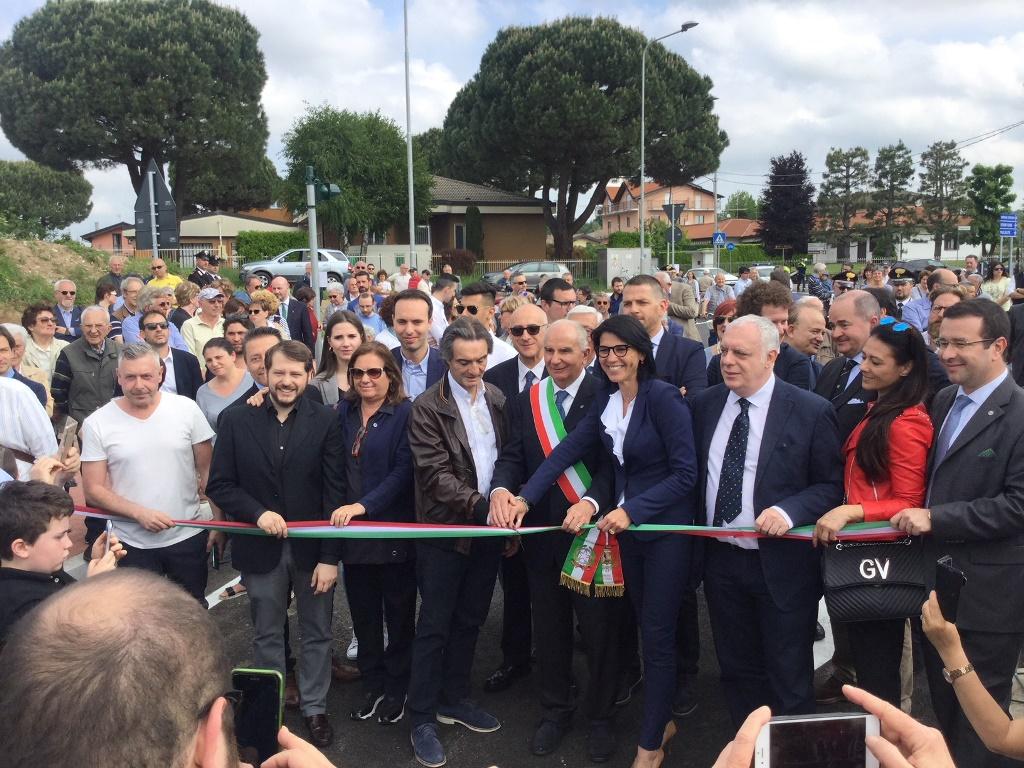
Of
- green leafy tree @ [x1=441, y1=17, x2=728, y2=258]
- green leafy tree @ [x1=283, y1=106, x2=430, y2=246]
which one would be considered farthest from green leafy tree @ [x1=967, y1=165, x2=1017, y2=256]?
green leafy tree @ [x1=283, y1=106, x2=430, y2=246]

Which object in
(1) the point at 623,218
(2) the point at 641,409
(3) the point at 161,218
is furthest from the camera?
(1) the point at 623,218

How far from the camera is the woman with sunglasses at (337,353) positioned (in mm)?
5328

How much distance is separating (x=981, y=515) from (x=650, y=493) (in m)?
1.33

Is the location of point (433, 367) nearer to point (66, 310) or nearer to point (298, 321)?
point (298, 321)

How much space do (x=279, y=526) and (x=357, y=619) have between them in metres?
0.78

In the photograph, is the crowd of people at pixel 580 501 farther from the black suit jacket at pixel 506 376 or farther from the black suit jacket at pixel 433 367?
the black suit jacket at pixel 433 367

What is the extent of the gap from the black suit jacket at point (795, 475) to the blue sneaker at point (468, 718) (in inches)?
66.8

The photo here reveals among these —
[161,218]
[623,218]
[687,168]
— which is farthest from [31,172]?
[623,218]

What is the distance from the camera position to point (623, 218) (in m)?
107

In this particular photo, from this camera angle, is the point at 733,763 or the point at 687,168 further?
the point at 687,168

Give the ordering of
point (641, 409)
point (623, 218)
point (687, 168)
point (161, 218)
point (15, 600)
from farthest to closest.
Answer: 1. point (623, 218)
2. point (687, 168)
3. point (161, 218)
4. point (641, 409)
5. point (15, 600)

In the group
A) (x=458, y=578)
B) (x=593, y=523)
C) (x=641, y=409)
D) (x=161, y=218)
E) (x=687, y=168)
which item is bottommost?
(x=458, y=578)

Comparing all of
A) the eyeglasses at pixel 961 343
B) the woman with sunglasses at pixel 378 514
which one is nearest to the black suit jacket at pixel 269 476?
the woman with sunglasses at pixel 378 514

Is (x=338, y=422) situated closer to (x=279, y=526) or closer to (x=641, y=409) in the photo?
(x=279, y=526)
